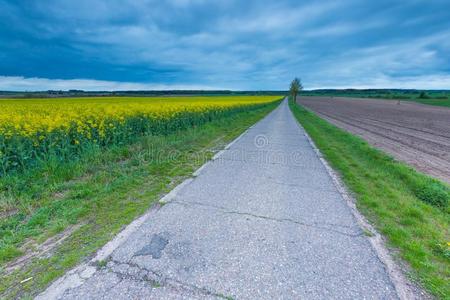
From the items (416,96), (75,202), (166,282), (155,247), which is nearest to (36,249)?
(75,202)

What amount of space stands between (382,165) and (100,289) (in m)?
7.31

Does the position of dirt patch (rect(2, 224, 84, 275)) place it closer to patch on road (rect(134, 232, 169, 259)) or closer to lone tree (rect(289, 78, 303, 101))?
patch on road (rect(134, 232, 169, 259))

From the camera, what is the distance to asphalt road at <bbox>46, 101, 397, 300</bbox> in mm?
2045

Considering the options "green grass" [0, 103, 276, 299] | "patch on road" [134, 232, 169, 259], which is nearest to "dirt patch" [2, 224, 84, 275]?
"green grass" [0, 103, 276, 299]

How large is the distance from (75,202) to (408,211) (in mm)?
5585

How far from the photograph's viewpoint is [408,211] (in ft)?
11.9

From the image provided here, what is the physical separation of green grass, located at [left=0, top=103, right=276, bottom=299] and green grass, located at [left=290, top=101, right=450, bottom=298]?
3.61m

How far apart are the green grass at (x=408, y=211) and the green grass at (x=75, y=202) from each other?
3606mm

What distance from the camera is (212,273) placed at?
2238mm

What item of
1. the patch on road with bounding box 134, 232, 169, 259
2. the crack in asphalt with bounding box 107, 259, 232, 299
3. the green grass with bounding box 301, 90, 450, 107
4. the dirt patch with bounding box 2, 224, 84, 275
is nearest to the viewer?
the crack in asphalt with bounding box 107, 259, 232, 299

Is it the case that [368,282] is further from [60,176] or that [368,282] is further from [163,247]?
[60,176]

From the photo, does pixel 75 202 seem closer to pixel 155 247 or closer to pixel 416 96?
pixel 155 247

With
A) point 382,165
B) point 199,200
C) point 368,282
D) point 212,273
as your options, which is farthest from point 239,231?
point 382,165

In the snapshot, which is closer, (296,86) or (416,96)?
(296,86)
